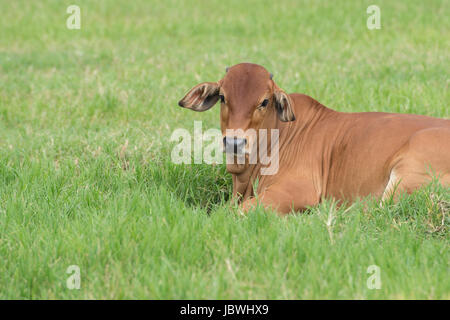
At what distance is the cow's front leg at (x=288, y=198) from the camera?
5.38 metres

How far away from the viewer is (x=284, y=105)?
559 cm

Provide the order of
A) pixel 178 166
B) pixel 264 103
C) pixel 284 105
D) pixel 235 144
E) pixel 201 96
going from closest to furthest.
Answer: pixel 235 144
pixel 264 103
pixel 284 105
pixel 201 96
pixel 178 166

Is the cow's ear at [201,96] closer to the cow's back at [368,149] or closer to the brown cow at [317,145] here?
the brown cow at [317,145]

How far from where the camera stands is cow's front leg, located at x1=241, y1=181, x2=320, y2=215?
17.7ft

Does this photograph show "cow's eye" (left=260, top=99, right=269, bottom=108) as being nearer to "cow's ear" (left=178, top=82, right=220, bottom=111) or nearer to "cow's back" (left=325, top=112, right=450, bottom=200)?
"cow's ear" (left=178, top=82, right=220, bottom=111)

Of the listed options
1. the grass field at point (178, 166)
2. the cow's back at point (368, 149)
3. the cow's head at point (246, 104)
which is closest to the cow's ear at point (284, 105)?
the cow's head at point (246, 104)

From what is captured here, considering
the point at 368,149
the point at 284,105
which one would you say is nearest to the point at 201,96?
the point at 284,105

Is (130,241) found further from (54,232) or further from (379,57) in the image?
(379,57)

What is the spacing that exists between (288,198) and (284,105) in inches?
29.6

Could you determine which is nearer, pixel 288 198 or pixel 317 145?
pixel 288 198

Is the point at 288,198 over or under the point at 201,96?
under

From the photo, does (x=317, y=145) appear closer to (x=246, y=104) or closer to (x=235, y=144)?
(x=246, y=104)

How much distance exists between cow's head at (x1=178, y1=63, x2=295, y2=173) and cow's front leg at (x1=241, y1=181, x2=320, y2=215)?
374 mm
